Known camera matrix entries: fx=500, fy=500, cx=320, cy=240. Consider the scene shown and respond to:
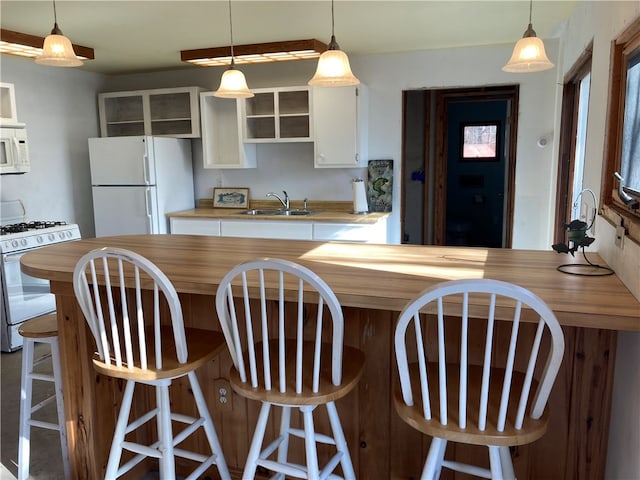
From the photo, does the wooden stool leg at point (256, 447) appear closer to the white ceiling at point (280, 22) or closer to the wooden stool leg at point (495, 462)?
the wooden stool leg at point (495, 462)

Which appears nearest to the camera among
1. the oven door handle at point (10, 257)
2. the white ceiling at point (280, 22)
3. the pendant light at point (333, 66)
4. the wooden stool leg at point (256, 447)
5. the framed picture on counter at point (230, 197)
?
the wooden stool leg at point (256, 447)

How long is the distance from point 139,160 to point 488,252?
3.57 meters

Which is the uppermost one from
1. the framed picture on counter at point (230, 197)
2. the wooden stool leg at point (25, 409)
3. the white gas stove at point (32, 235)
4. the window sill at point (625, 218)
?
the window sill at point (625, 218)

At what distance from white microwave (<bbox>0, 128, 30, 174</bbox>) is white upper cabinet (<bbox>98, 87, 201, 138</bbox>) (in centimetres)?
132

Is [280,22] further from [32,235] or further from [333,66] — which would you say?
[32,235]

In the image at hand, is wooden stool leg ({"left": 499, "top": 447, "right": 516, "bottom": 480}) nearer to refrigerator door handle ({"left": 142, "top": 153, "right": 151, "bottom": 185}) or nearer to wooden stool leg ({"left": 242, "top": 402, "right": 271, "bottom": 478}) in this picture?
wooden stool leg ({"left": 242, "top": 402, "right": 271, "bottom": 478})

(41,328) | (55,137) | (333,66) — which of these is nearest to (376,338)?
(333,66)

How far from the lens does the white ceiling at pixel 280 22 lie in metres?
3.06

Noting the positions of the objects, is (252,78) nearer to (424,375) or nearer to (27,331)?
(27,331)

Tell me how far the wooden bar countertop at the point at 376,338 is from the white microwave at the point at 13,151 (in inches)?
79.1

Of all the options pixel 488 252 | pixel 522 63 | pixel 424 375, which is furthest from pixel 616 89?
pixel 424 375

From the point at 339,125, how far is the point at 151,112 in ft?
6.52

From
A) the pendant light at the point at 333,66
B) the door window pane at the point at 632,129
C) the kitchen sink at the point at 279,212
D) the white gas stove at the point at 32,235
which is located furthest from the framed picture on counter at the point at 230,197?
the door window pane at the point at 632,129

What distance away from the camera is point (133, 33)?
12.0ft
